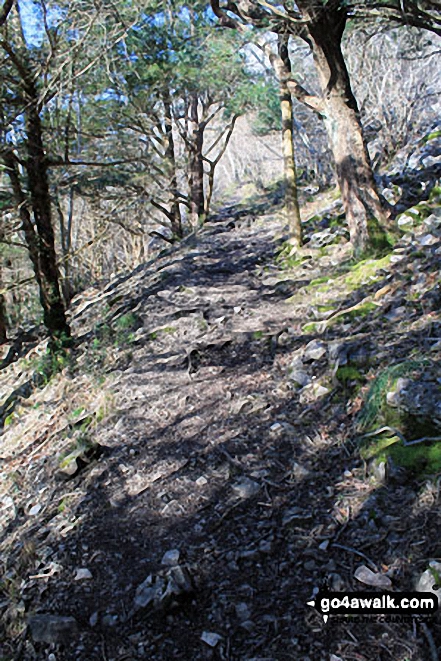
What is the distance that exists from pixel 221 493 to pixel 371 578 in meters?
1.16

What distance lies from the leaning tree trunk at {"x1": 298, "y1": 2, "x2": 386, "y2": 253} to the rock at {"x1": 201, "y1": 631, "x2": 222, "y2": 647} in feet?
18.1

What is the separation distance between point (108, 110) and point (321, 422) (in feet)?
35.7

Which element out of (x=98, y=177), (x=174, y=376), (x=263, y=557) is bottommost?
(x=263, y=557)

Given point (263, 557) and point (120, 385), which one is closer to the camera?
point (263, 557)

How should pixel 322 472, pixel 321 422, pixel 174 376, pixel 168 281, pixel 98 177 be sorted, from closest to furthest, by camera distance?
pixel 322 472, pixel 321 422, pixel 174 376, pixel 168 281, pixel 98 177

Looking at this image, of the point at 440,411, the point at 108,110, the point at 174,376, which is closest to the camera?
the point at 440,411

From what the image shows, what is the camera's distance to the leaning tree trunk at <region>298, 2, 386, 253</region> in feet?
22.0

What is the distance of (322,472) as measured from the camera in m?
3.18

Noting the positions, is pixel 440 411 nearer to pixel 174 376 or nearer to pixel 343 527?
pixel 343 527

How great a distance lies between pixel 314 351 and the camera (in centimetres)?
454

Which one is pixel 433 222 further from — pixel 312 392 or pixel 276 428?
pixel 276 428

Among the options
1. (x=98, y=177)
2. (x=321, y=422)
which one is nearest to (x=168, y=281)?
(x=98, y=177)

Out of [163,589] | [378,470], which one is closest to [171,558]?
[163,589]

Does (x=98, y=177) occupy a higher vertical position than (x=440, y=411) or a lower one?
higher
